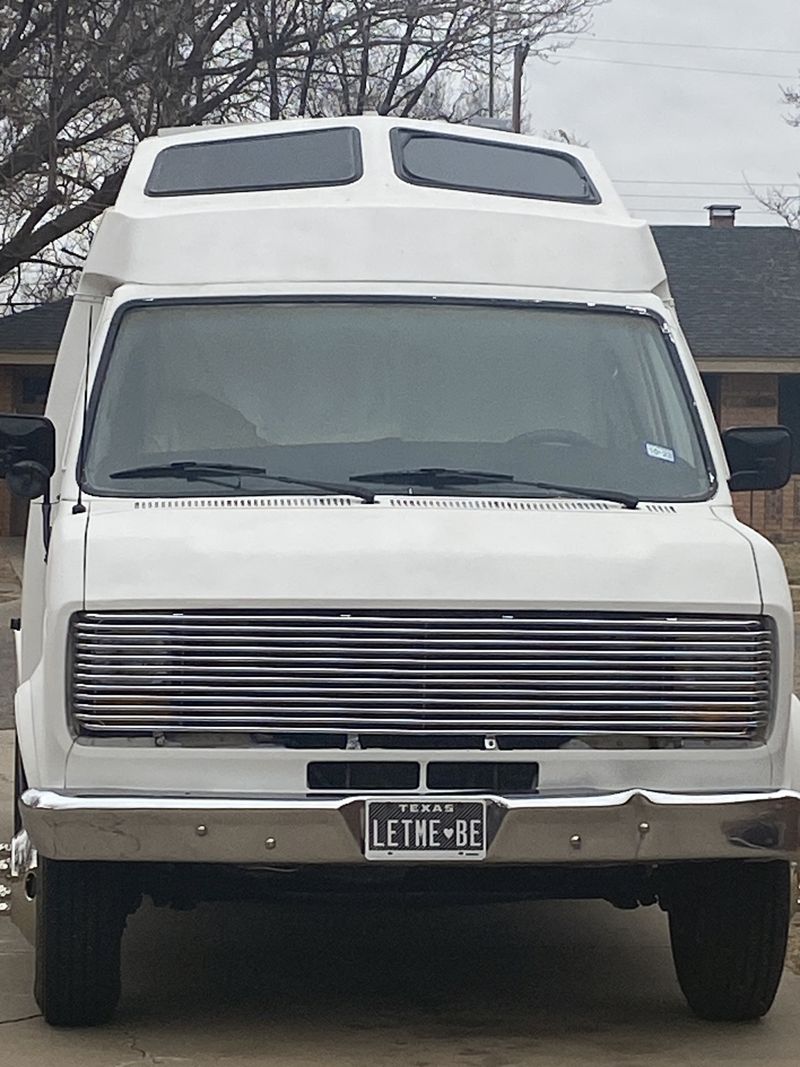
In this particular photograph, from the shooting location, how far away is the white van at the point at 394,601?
550 cm

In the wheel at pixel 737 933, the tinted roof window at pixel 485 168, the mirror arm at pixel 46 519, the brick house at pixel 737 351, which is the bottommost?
the brick house at pixel 737 351

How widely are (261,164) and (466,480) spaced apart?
1.76 meters

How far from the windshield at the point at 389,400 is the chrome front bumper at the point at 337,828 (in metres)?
1.11

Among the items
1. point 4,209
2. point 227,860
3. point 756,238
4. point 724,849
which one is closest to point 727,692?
point 724,849

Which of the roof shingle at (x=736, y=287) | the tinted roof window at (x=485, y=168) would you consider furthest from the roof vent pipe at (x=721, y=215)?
the tinted roof window at (x=485, y=168)

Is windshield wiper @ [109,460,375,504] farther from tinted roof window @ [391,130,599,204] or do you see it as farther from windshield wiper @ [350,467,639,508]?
tinted roof window @ [391,130,599,204]

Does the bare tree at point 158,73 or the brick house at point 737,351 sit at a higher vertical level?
the bare tree at point 158,73

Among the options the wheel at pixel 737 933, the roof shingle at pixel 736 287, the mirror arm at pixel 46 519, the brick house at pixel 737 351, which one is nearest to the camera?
the wheel at pixel 737 933

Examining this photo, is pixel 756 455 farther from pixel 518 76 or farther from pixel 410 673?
pixel 518 76

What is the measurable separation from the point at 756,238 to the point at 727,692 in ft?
92.3

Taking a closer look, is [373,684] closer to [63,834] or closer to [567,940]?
[63,834]

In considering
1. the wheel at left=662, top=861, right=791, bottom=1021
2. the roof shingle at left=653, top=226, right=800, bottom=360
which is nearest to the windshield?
the wheel at left=662, top=861, right=791, bottom=1021

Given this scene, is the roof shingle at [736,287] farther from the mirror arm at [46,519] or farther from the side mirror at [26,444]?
the side mirror at [26,444]

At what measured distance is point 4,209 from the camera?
76.7 feet
